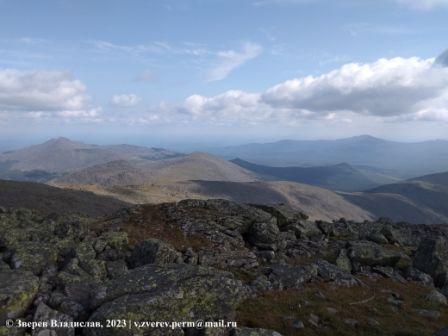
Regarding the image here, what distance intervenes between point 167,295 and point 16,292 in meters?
6.98

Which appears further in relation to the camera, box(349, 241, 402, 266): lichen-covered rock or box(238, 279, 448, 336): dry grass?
box(349, 241, 402, 266): lichen-covered rock

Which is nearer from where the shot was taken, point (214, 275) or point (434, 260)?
point (214, 275)

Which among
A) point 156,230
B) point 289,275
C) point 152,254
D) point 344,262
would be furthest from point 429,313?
point 156,230

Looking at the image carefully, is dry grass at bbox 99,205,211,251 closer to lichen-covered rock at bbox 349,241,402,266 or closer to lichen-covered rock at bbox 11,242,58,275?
lichen-covered rock at bbox 11,242,58,275

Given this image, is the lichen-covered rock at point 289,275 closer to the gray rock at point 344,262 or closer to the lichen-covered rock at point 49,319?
the gray rock at point 344,262

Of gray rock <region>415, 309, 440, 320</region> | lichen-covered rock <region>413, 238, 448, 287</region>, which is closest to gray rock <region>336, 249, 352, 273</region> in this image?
lichen-covered rock <region>413, 238, 448, 287</region>

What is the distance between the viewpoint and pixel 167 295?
17.8 meters

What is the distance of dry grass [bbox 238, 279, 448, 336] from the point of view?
829 inches

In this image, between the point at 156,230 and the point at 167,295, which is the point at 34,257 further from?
the point at 156,230

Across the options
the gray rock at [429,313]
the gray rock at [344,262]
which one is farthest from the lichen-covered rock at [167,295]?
the gray rock at [344,262]

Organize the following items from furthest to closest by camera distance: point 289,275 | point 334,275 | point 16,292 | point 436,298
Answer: point 334,275, point 436,298, point 289,275, point 16,292

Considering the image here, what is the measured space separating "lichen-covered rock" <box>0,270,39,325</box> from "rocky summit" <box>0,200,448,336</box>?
0.05 meters

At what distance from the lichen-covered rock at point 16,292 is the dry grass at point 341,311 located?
1032 centimetres

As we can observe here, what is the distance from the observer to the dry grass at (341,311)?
69.1ft
